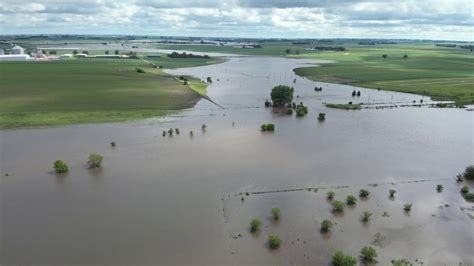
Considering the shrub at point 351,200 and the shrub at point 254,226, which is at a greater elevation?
the shrub at point 351,200

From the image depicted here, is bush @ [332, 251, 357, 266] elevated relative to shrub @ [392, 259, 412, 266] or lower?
elevated

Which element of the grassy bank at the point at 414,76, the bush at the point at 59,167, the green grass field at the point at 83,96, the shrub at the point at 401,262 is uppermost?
the grassy bank at the point at 414,76

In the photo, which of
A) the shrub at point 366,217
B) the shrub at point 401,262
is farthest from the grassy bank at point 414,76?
the shrub at point 401,262

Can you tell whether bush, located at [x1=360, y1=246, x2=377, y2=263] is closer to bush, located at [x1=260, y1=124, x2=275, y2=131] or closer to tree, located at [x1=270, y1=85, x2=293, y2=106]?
bush, located at [x1=260, y1=124, x2=275, y2=131]

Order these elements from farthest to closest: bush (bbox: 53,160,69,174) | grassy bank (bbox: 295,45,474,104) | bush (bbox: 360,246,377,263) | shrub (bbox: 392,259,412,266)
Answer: grassy bank (bbox: 295,45,474,104), bush (bbox: 53,160,69,174), bush (bbox: 360,246,377,263), shrub (bbox: 392,259,412,266)

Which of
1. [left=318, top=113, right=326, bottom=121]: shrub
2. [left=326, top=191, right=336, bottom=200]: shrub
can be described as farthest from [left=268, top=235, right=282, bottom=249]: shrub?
[left=318, top=113, right=326, bottom=121]: shrub

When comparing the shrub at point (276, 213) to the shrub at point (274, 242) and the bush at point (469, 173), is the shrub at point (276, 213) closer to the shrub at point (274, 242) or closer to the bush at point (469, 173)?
the shrub at point (274, 242)
